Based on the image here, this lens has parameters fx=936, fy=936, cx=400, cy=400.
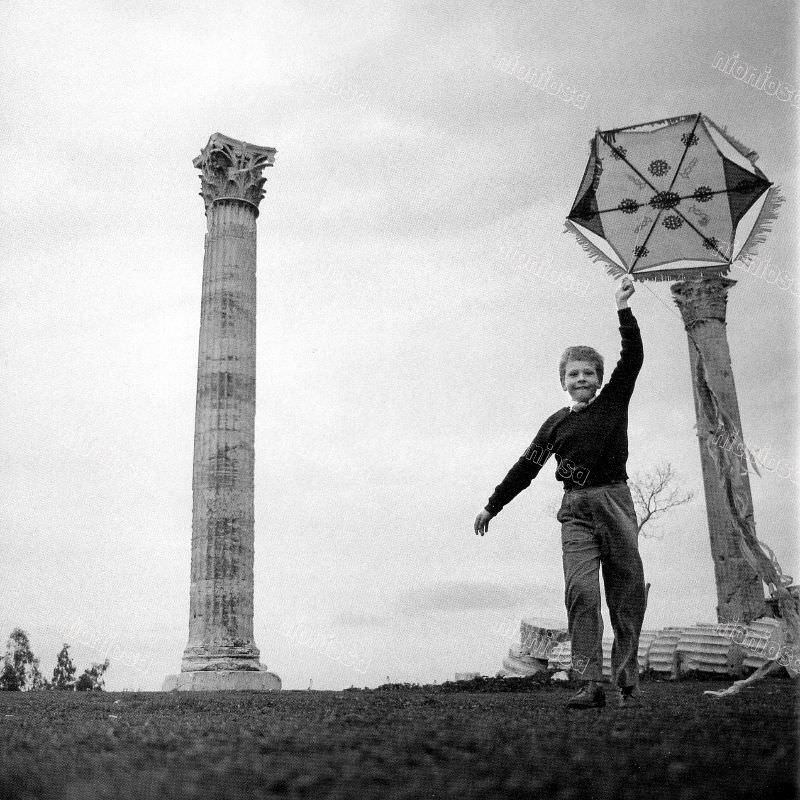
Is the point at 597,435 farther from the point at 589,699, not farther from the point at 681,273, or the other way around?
the point at 681,273

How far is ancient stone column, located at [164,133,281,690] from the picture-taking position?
1769 cm

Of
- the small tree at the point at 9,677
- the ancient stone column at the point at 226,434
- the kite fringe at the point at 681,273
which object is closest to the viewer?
the kite fringe at the point at 681,273

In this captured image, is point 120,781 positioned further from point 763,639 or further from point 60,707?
point 763,639

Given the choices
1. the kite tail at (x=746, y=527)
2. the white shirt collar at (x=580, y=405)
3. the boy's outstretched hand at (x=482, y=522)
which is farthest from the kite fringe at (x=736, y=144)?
the boy's outstretched hand at (x=482, y=522)

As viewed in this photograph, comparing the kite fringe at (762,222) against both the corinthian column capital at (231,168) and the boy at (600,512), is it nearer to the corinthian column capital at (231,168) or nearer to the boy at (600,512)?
the boy at (600,512)

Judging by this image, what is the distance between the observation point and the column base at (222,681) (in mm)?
17047

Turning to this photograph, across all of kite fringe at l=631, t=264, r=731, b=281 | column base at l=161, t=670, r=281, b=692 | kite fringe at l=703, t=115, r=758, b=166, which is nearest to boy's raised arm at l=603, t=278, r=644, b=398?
kite fringe at l=631, t=264, r=731, b=281

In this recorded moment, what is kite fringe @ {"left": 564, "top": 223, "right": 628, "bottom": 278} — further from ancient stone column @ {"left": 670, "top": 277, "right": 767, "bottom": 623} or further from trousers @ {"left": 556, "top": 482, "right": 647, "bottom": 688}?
ancient stone column @ {"left": 670, "top": 277, "right": 767, "bottom": 623}

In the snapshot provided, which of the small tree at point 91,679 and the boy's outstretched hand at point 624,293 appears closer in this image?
the boy's outstretched hand at point 624,293

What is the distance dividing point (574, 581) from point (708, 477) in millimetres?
17019

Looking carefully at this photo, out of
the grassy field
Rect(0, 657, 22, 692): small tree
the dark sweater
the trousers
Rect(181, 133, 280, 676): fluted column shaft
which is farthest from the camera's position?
Rect(0, 657, 22, 692): small tree

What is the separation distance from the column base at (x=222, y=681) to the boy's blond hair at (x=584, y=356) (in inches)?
493

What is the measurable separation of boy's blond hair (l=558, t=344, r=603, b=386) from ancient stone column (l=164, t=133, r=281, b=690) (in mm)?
12899

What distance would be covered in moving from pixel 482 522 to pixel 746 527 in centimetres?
183
